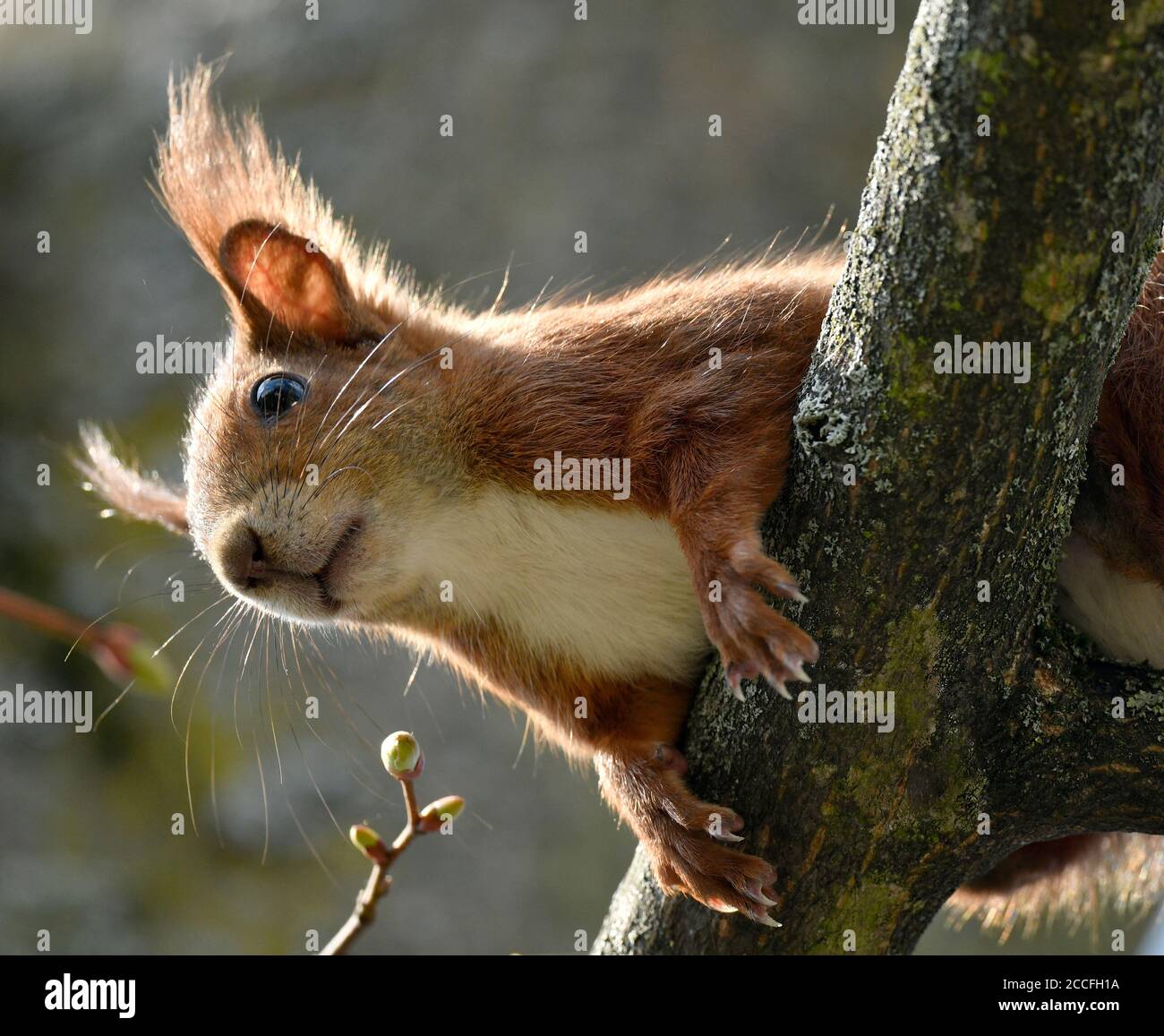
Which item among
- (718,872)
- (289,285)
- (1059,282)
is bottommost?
(718,872)

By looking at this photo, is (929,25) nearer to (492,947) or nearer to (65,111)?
(492,947)

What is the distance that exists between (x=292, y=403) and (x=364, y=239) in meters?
4.89

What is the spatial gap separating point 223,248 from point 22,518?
15.2 ft

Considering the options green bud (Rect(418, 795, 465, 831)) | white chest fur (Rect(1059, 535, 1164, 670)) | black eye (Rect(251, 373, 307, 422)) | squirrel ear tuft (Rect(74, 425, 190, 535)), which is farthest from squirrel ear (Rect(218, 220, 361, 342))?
white chest fur (Rect(1059, 535, 1164, 670))

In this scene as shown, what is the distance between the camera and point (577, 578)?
2.77m

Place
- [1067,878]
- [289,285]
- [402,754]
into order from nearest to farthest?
[402,754] < [289,285] < [1067,878]

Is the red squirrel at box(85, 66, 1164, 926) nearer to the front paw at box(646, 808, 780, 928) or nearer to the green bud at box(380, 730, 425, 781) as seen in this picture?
the front paw at box(646, 808, 780, 928)

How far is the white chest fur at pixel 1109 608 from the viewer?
2570 mm

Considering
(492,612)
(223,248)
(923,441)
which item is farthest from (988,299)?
(223,248)

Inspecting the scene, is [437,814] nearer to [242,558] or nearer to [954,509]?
[242,558]

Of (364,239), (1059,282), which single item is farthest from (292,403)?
(364,239)

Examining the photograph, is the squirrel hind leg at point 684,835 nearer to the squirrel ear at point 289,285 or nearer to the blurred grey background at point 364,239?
the squirrel ear at point 289,285

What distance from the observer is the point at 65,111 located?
7402 millimetres

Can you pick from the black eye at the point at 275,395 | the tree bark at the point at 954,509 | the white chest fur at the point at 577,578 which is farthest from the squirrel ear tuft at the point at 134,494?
the tree bark at the point at 954,509
